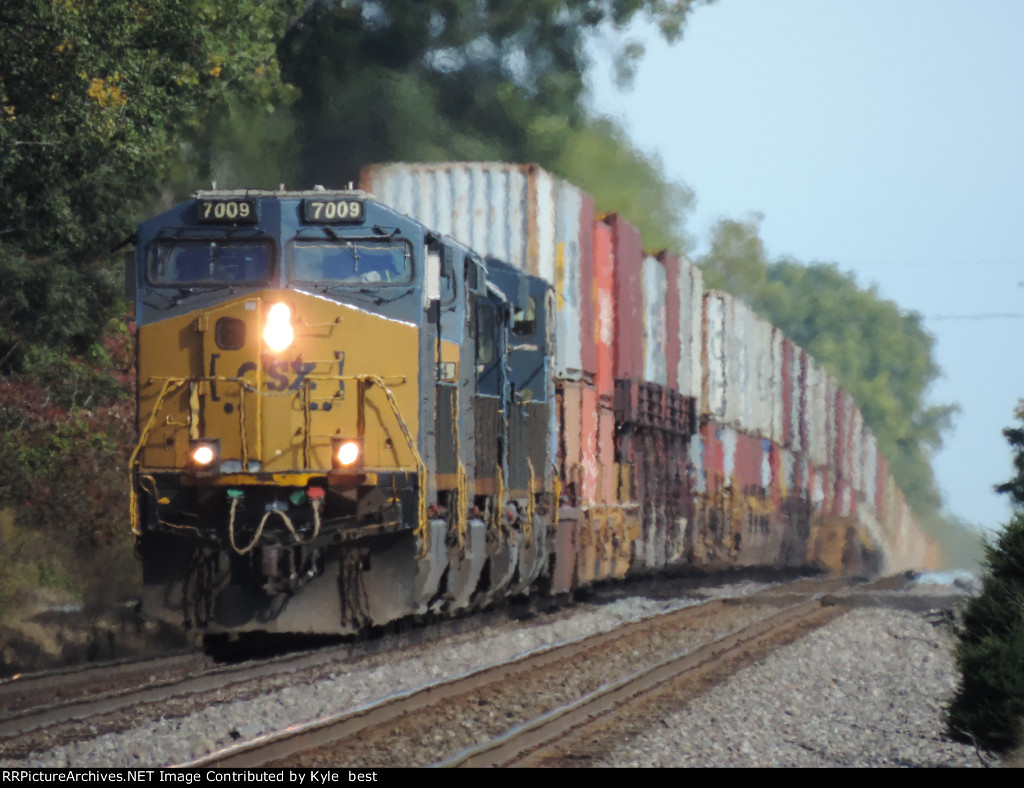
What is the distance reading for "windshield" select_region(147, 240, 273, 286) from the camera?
1096 cm

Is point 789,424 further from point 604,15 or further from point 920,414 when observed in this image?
point 920,414

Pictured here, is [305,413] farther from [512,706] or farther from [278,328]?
[512,706]

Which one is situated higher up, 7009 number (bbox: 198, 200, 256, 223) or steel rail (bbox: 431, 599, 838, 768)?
7009 number (bbox: 198, 200, 256, 223)

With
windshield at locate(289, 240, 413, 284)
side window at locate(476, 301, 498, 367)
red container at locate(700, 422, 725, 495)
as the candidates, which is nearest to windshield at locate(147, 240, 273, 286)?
windshield at locate(289, 240, 413, 284)

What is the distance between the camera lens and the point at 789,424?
116 feet

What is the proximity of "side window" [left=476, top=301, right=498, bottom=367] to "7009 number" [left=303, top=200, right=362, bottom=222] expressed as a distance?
7.80 feet

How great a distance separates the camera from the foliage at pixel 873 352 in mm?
96438

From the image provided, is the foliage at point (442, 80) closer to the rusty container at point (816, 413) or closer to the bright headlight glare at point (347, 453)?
the rusty container at point (816, 413)

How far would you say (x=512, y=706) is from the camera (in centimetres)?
909

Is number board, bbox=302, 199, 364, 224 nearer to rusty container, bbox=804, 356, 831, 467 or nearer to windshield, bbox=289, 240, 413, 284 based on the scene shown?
windshield, bbox=289, 240, 413, 284

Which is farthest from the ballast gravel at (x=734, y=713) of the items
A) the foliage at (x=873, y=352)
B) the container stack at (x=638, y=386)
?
the foliage at (x=873, y=352)

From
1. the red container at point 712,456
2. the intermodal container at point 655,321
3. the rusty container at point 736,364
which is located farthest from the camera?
the rusty container at point 736,364

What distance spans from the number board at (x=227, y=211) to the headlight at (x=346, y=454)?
194cm
